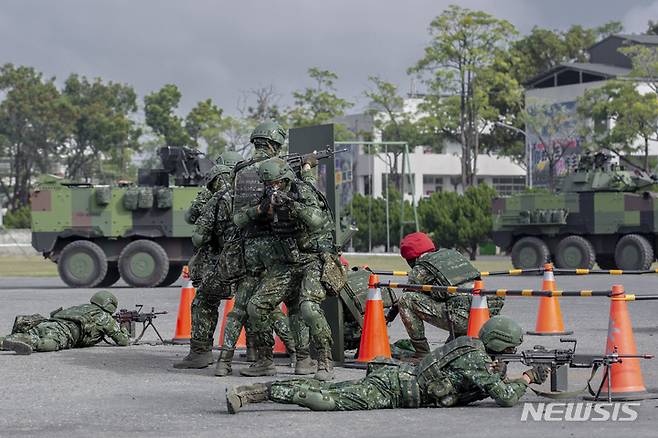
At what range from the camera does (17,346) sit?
1212 centimetres

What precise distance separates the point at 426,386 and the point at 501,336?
24.9 inches

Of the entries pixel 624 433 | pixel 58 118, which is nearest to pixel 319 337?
pixel 624 433

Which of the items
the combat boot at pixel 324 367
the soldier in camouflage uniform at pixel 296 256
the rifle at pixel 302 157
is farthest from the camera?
the rifle at pixel 302 157

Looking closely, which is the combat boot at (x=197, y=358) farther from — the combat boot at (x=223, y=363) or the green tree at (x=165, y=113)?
the green tree at (x=165, y=113)

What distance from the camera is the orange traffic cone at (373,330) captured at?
36.4 ft

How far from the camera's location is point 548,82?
78562 mm

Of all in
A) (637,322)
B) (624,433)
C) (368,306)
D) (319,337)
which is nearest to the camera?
(624,433)

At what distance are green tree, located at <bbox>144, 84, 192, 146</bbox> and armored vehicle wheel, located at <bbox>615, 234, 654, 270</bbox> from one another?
44.4 metres

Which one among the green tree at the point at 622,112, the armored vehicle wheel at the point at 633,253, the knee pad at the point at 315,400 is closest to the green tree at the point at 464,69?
the green tree at the point at 622,112

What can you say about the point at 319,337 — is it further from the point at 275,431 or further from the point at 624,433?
the point at 624,433

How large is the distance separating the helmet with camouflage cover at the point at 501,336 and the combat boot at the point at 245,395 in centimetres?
158

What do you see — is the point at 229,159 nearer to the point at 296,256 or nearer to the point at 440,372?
the point at 296,256

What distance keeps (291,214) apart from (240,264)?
0.83 meters

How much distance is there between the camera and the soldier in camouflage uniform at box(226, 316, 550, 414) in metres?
8.34
